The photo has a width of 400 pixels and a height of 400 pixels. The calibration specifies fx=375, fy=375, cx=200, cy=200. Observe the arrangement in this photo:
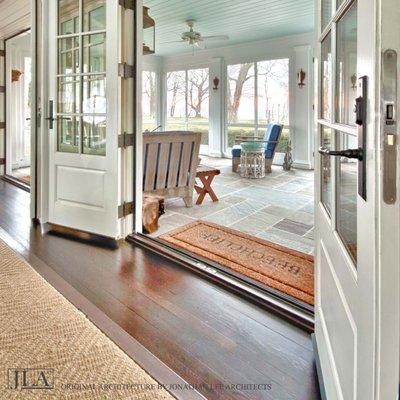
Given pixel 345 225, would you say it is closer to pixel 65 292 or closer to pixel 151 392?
pixel 151 392

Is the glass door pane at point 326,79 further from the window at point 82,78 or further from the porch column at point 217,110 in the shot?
the porch column at point 217,110

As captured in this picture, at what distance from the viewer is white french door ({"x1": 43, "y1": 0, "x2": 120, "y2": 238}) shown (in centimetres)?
298

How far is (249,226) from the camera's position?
11.9 feet

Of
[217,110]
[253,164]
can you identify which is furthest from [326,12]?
[217,110]

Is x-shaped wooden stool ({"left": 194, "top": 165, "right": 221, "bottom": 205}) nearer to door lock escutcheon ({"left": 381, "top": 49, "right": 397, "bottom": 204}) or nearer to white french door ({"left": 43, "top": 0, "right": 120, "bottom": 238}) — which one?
white french door ({"left": 43, "top": 0, "right": 120, "bottom": 238})

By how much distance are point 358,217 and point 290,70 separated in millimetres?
7483

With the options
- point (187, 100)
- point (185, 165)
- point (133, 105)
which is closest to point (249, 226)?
point (185, 165)

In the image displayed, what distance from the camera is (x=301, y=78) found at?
24.2 feet

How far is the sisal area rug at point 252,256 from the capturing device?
2.30m

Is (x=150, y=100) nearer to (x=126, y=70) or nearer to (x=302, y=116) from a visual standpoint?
(x=302, y=116)

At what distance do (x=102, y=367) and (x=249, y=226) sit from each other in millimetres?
2328

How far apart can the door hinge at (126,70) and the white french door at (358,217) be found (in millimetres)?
1901

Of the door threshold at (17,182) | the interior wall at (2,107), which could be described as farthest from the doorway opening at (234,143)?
the interior wall at (2,107)

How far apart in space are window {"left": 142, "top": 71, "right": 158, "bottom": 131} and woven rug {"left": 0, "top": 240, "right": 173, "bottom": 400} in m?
8.81
